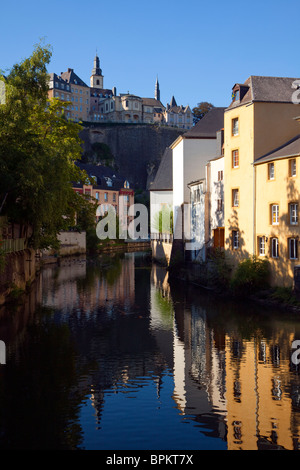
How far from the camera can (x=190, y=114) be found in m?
160

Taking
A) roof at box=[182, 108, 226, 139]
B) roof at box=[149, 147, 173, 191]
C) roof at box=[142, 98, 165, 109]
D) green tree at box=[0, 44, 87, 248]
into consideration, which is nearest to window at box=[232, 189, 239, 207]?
green tree at box=[0, 44, 87, 248]

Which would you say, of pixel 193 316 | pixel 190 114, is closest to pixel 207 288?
pixel 193 316

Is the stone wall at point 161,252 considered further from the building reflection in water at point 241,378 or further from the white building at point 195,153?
the building reflection in water at point 241,378

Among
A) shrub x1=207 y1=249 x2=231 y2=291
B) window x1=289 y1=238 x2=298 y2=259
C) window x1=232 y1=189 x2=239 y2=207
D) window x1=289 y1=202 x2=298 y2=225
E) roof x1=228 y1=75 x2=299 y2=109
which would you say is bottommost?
shrub x1=207 y1=249 x2=231 y2=291

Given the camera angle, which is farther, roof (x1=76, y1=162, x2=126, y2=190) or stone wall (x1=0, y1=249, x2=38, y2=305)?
roof (x1=76, y1=162, x2=126, y2=190)

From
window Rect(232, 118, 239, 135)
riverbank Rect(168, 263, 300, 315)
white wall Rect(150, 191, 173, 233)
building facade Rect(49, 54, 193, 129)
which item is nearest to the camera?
riverbank Rect(168, 263, 300, 315)

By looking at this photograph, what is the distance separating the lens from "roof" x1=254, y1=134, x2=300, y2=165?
29.0 meters

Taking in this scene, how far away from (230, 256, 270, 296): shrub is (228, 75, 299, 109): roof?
9.56 m

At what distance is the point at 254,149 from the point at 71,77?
125348mm

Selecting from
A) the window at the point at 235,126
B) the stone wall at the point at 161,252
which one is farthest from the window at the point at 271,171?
the stone wall at the point at 161,252

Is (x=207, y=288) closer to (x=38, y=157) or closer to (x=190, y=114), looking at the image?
(x=38, y=157)

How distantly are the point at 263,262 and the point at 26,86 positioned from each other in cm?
1575

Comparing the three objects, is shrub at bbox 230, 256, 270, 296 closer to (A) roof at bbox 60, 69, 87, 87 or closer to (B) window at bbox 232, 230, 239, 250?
(B) window at bbox 232, 230, 239, 250

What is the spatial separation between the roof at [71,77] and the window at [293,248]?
129 meters
